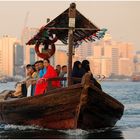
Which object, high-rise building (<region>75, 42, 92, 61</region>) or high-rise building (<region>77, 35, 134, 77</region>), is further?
high-rise building (<region>77, 35, 134, 77</region>)

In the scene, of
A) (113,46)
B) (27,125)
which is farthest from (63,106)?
(113,46)

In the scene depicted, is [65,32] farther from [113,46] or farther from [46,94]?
[113,46]

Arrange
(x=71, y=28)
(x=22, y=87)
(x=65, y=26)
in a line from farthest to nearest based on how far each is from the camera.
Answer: (x=22, y=87), (x=65, y=26), (x=71, y=28)

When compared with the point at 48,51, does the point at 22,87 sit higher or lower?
lower

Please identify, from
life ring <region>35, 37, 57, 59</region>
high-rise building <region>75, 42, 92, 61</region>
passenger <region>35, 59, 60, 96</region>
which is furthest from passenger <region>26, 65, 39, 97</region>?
high-rise building <region>75, 42, 92, 61</region>

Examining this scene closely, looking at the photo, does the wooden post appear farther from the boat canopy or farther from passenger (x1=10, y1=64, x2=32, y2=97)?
passenger (x1=10, y1=64, x2=32, y2=97)

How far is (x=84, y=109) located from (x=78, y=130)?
58 centimetres

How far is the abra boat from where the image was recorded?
625 inches

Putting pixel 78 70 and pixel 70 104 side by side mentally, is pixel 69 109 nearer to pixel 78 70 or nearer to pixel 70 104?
pixel 70 104

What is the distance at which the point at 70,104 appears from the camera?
52.5 feet

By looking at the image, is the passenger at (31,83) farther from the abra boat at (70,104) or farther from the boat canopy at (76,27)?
the boat canopy at (76,27)

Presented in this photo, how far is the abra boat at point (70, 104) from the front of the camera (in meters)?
15.9

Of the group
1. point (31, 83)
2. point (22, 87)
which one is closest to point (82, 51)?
point (22, 87)

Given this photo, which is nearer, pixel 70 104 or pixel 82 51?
pixel 70 104
